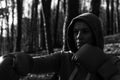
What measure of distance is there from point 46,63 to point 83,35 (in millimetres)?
427

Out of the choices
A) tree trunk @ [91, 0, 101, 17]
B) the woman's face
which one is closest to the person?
the woman's face

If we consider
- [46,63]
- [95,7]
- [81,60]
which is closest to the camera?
[81,60]

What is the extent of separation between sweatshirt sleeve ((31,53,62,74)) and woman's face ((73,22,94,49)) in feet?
0.74

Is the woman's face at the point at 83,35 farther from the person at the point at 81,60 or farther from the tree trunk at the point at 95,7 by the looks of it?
the tree trunk at the point at 95,7

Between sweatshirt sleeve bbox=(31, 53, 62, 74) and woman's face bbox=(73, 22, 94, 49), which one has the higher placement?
woman's face bbox=(73, 22, 94, 49)

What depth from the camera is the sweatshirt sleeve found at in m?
2.20

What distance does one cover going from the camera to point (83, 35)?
91.5 inches

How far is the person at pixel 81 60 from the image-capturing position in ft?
6.29

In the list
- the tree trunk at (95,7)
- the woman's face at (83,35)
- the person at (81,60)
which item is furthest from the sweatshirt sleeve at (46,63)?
the tree trunk at (95,7)

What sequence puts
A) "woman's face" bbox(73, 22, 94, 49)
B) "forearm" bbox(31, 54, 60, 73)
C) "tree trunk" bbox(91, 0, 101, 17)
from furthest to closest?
1. "tree trunk" bbox(91, 0, 101, 17)
2. "woman's face" bbox(73, 22, 94, 49)
3. "forearm" bbox(31, 54, 60, 73)

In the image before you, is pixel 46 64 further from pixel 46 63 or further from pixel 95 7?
pixel 95 7

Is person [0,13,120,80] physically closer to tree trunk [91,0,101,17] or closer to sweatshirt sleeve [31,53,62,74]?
sweatshirt sleeve [31,53,62,74]

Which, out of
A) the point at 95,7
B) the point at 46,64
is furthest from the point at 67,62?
the point at 95,7

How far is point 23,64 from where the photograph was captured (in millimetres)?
1949
